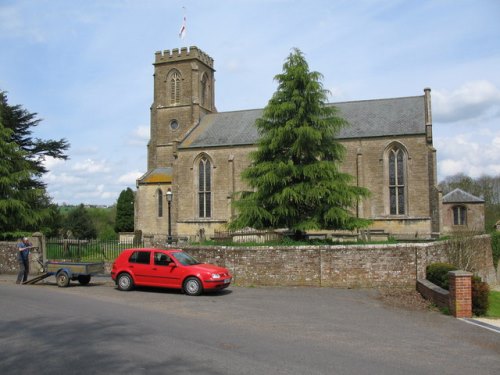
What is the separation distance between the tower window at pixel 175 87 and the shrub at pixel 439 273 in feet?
112

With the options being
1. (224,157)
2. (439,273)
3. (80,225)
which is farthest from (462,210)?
(80,225)

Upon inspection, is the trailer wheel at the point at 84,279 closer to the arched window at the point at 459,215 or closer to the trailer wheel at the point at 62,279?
the trailer wheel at the point at 62,279

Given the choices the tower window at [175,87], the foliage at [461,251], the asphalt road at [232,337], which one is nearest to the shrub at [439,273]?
the asphalt road at [232,337]

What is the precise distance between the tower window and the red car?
3186cm

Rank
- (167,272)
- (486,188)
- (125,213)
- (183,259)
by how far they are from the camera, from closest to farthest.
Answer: (167,272) < (183,259) < (125,213) < (486,188)

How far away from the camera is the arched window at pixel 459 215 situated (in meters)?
51.9

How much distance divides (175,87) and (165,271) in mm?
33421

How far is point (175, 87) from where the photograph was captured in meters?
46.6

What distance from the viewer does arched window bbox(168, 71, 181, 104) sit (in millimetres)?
46406

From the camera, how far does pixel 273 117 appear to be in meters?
23.0

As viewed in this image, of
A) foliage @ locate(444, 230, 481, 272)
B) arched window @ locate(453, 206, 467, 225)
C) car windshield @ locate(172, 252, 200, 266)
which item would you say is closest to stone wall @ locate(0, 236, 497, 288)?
foliage @ locate(444, 230, 481, 272)

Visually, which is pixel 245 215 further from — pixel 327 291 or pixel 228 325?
pixel 228 325

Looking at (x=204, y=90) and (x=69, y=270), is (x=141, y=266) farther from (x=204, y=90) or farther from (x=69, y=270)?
(x=204, y=90)

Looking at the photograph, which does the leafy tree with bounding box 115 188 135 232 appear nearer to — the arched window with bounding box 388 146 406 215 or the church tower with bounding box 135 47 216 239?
the church tower with bounding box 135 47 216 239
